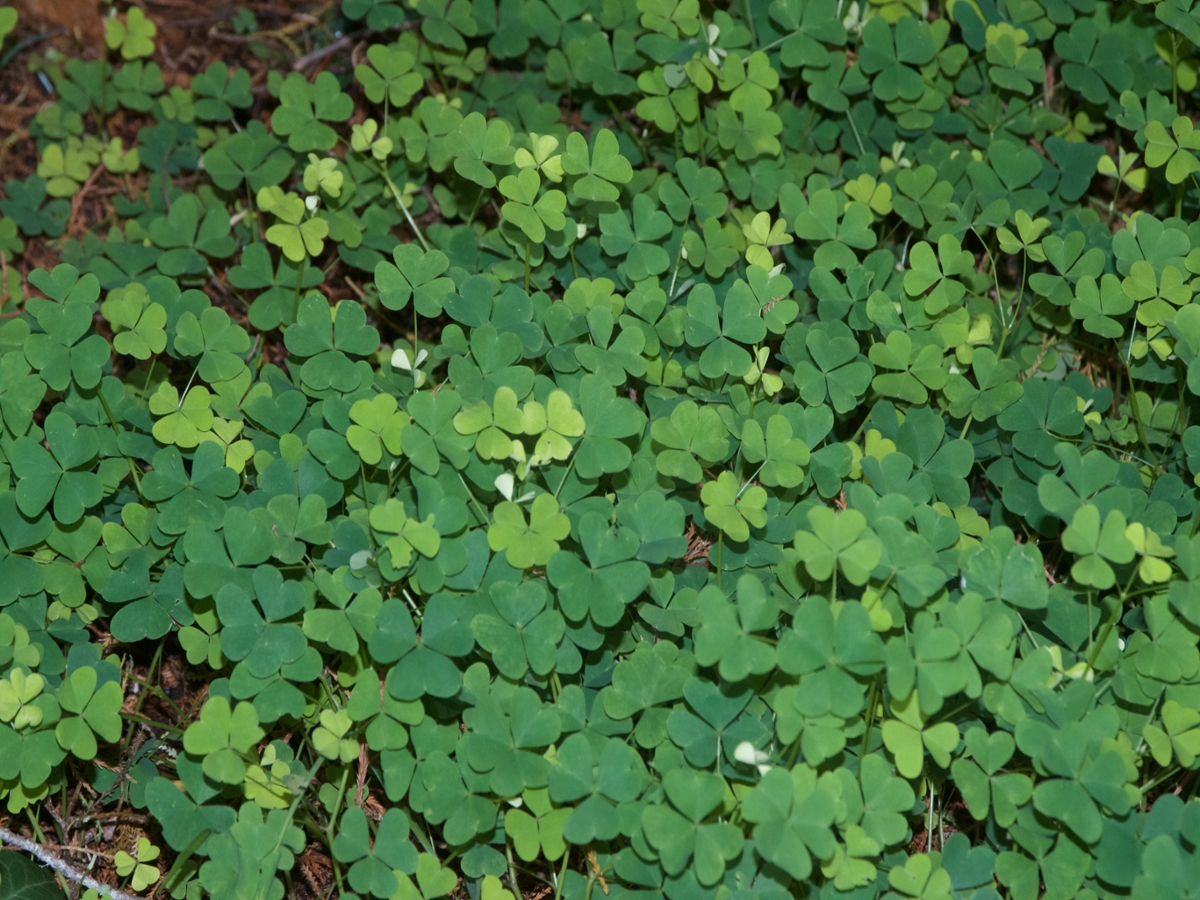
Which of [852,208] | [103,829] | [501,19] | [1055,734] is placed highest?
[501,19]

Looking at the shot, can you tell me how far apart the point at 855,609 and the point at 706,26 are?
1.87 m

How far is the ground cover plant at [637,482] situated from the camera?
1.88 metres

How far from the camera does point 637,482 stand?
2.22 meters

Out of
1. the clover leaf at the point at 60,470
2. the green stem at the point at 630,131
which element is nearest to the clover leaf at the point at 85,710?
the clover leaf at the point at 60,470

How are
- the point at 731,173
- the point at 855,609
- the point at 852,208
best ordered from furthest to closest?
the point at 731,173 → the point at 852,208 → the point at 855,609

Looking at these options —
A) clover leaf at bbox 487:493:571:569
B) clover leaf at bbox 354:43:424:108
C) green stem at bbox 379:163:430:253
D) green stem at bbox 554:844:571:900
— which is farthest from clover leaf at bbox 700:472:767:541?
clover leaf at bbox 354:43:424:108

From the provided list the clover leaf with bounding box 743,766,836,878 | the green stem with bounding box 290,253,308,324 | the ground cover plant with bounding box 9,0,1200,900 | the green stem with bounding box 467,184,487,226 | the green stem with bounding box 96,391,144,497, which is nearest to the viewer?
the clover leaf with bounding box 743,766,836,878

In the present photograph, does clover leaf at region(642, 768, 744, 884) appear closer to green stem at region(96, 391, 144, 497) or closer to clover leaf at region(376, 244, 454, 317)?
clover leaf at region(376, 244, 454, 317)

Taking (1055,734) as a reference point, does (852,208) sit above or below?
above

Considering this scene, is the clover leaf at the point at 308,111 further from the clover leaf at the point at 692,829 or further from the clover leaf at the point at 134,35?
the clover leaf at the point at 692,829

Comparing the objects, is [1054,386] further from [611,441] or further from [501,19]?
[501,19]

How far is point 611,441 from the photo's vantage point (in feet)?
7.00

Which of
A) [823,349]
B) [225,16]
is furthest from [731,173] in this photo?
[225,16]

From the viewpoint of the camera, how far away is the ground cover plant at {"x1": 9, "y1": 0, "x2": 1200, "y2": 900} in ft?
6.15
